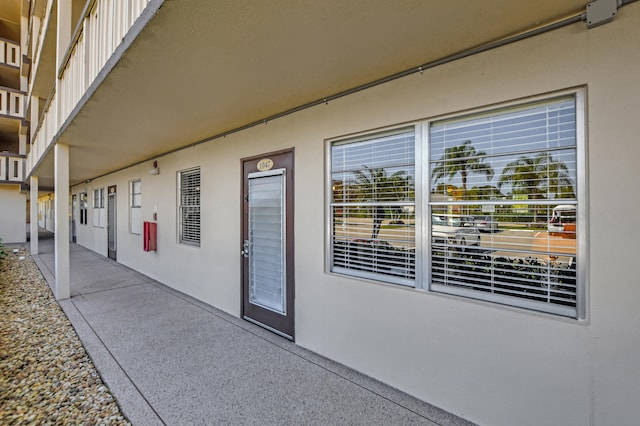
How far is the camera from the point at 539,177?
1.85m

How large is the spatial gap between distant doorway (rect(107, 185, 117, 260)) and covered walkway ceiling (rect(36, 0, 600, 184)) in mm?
5689

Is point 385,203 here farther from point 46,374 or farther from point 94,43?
point 46,374

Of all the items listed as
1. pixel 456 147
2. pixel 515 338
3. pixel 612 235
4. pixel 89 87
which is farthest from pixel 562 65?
pixel 89 87

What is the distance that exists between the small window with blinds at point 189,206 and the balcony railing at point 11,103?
981 centimetres

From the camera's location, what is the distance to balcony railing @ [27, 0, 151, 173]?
6.73 ft

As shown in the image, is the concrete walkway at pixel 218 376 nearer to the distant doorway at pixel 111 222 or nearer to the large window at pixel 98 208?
the distant doorway at pixel 111 222

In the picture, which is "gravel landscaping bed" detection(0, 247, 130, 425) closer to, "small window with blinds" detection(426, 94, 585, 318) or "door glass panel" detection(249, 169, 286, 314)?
"door glass panel" detection(249, 169, 286, 314)

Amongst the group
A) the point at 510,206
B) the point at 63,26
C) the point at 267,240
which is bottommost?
the point at 267,240

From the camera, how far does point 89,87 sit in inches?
108

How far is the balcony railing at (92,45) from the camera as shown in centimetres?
205

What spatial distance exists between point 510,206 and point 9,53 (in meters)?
16.5

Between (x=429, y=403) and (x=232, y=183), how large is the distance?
3.34 m

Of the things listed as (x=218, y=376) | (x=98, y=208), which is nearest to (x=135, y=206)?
(x=98, y=208)

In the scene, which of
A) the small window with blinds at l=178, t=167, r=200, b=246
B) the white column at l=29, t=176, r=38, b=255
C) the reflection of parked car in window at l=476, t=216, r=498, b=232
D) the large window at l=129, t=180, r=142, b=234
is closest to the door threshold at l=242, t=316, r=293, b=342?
the small window with blinds at l=178, t=167, r=200, b=246
